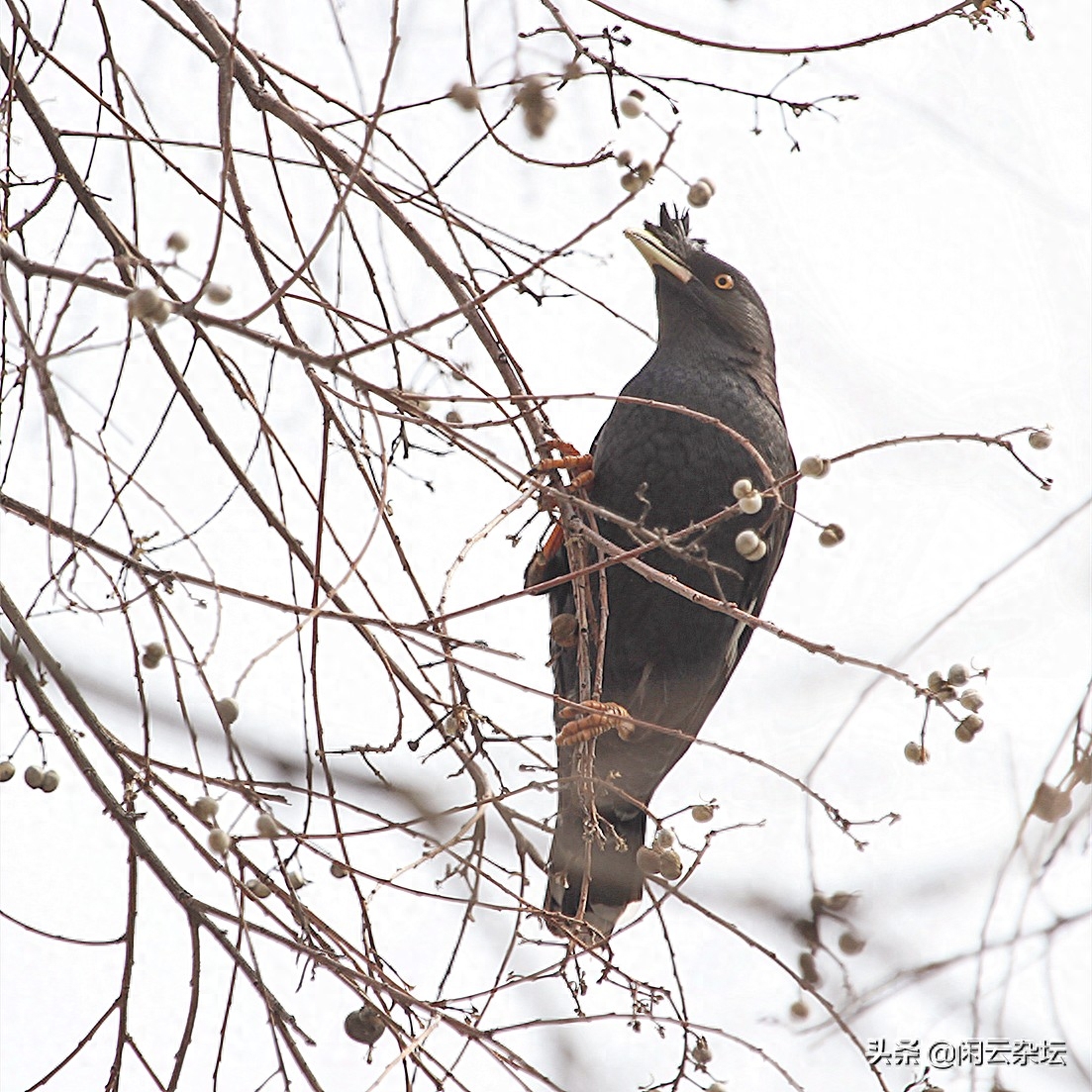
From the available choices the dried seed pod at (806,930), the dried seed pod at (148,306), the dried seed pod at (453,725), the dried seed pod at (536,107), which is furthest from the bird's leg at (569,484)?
the dried seed pod at (806,930)

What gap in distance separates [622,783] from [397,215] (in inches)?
90.9

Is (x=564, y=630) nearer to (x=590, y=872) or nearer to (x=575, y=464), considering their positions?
(x=590, y=872)

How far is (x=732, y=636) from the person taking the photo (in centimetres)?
431

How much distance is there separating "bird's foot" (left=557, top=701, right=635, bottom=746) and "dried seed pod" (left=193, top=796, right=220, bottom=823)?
60cm

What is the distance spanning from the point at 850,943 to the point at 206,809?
0.98 meters

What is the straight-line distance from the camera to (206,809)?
2.10 metres

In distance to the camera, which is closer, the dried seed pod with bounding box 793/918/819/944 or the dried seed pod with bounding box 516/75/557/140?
the dried seed pod with bounding box 793/918/819/944

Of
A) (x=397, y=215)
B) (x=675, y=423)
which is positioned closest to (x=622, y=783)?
(x=675, y=423)

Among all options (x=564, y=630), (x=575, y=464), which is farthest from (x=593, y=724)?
(x=575, y=464)

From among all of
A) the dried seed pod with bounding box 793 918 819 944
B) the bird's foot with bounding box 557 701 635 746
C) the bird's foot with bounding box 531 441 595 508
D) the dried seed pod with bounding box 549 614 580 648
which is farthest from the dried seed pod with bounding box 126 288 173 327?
the bird's foot with bounding box 531 441 595 508

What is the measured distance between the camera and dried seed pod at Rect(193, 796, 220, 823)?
6.87 ft

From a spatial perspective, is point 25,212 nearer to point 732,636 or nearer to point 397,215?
point 397,215

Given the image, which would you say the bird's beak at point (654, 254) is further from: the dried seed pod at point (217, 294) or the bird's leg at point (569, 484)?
the dried seed pod at point (217, 294)

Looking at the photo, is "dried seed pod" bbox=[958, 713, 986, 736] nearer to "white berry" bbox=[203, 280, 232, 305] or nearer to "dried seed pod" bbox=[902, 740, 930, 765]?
"dried seed pod" bbox=[902, 740, 930, 765]
